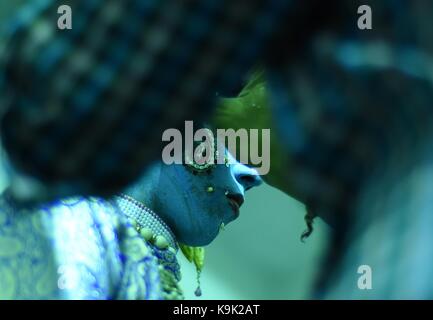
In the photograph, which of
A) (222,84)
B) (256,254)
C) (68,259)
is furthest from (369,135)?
(256,254)

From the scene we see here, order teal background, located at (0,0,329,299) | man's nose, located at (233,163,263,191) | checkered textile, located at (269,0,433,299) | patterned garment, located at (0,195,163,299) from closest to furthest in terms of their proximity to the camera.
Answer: checkered textile, located at (269,0,433,299) → patterned garment, located at (0,195,163,299) → man's nose, located at (233,163,263,191) → teal background, located at (0,0,329,299)

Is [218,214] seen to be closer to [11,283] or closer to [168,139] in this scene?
[11,283]

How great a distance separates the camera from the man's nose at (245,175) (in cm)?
61

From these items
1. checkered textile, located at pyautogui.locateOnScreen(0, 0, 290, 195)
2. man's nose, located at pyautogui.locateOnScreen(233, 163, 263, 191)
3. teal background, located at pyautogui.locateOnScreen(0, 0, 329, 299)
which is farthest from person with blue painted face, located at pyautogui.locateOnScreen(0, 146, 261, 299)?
teal background, located at pyautogui.locateOnScreen(0, 0, 329, 299)

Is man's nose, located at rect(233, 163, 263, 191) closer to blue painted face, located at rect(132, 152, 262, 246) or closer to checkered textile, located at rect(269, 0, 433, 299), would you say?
blue painted face, located at rect(132, 152, 262, 246)

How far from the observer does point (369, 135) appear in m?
0.24

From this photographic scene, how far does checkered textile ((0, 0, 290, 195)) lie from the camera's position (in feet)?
0.81

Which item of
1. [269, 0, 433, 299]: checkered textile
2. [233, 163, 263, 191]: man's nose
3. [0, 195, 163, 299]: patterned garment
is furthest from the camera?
[233, 163, 263, 191]: man's nose

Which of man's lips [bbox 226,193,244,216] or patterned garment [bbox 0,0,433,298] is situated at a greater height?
patterned garment [bbox 0,0,433,298]

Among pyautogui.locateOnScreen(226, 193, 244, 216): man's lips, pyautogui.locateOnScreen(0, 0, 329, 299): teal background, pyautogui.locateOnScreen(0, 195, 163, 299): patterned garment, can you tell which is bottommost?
pyautogui.locateOnScreen(0, 0, 329, 299): teal background

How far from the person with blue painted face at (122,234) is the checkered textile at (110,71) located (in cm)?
18

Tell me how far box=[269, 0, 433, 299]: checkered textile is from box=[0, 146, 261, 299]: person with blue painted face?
0.72ft

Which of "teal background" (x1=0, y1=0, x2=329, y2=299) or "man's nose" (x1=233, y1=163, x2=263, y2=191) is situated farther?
"teal background" (x1=0, y1=0, x2=329, y2=299)

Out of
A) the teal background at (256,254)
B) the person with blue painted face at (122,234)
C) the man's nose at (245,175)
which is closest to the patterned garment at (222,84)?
the person with blue painted face at (122,234)
